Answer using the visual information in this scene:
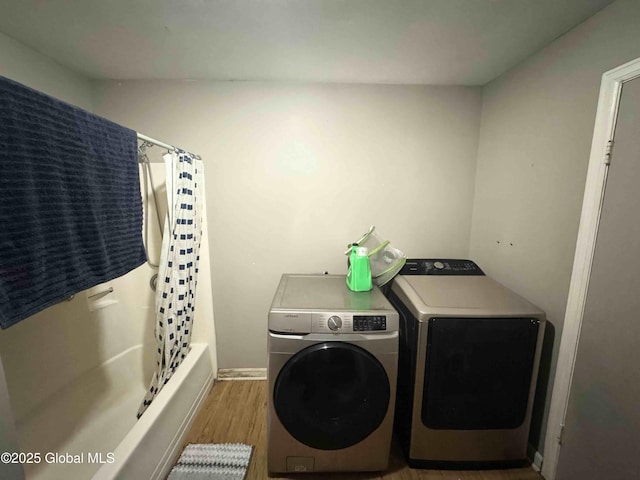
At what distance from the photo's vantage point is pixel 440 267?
5.98 ft

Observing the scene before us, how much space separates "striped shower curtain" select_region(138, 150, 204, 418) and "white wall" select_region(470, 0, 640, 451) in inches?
Answer: 75.5

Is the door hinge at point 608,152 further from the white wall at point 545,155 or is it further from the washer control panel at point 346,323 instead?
the washer control panel at point 346,323

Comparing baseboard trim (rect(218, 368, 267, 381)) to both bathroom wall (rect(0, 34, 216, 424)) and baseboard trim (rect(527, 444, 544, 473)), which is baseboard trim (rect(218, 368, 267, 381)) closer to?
bathroom wall (rect(0, 34, 216, 424))

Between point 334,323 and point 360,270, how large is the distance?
0.43 metres

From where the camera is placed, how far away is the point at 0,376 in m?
0.62

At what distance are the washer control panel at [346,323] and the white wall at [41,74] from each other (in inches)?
74.6

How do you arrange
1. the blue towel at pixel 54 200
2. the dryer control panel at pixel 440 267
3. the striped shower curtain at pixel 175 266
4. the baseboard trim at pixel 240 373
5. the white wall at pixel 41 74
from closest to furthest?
the blue towel at pixel 54 200 < the white wall at pixel 41 74 < the striped shower curtain at pixel 175 266 < the dryer control panel at pixel 440 267 < the baseboard trim at pixel 240 373

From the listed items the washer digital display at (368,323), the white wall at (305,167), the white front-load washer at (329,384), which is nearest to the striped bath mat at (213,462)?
the white front-load washer at (329,384)

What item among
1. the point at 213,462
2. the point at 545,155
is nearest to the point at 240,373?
the point at 213,462

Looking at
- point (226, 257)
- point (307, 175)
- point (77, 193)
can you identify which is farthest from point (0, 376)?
point (307, 175)

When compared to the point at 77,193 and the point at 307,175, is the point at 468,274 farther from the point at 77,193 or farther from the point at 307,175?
the point at 77,193

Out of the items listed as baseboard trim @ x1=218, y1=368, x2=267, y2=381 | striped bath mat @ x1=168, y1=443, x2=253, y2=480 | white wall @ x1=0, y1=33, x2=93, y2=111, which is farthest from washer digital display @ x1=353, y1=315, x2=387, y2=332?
white wall @ x1=0, y1=33, x2=93, y2=111

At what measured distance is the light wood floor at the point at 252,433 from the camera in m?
1.38

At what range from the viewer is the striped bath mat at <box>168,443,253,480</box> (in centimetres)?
134
